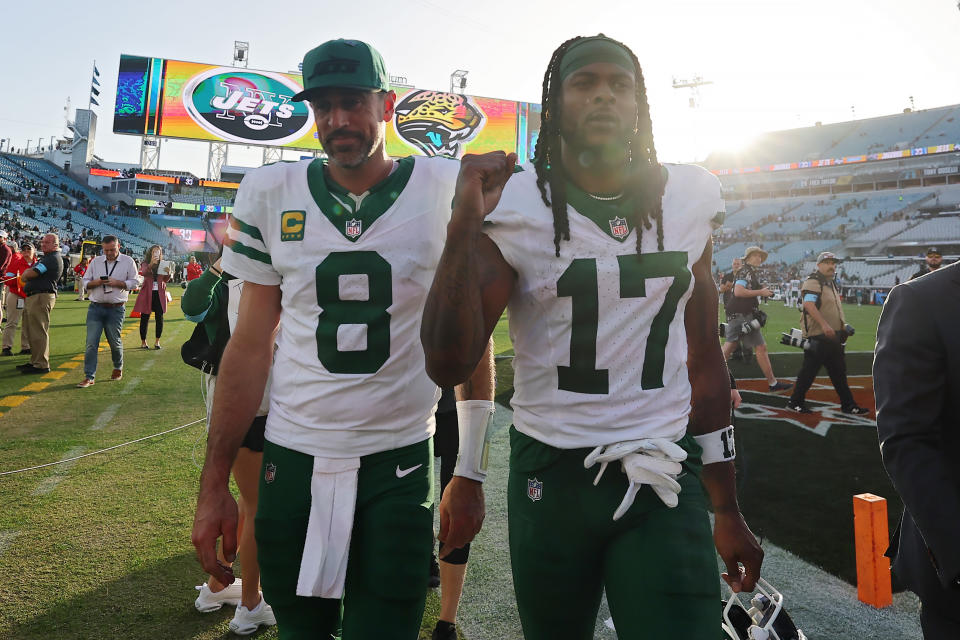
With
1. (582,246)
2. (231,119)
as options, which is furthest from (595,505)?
(231,119)

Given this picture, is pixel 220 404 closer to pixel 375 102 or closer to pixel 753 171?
pixel 375 102

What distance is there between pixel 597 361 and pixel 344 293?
73cm

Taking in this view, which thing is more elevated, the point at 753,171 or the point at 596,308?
the point at 753,171

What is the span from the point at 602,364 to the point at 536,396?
19 cm

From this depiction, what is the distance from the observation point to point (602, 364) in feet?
5.12

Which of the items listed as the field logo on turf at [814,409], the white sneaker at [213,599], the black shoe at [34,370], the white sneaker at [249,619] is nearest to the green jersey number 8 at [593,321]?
the white sneaker at [249,619]

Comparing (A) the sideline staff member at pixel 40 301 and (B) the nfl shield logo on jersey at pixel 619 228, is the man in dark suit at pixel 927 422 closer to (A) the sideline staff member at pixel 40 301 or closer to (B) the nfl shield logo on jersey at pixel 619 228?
(B) the nfl shield logo on jersey at pixel 619 228

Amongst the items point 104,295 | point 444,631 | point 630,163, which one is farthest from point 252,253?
point 104,295

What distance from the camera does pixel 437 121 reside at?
23906 mm

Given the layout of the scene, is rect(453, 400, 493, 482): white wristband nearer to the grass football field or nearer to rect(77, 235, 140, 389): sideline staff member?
the grass football field

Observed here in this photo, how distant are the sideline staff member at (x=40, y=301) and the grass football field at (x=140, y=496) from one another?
0.47 meters

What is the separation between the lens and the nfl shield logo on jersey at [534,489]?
1562 millimetres

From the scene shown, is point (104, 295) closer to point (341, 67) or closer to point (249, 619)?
point (249, 619)

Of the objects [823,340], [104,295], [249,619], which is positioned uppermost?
[104,295]
